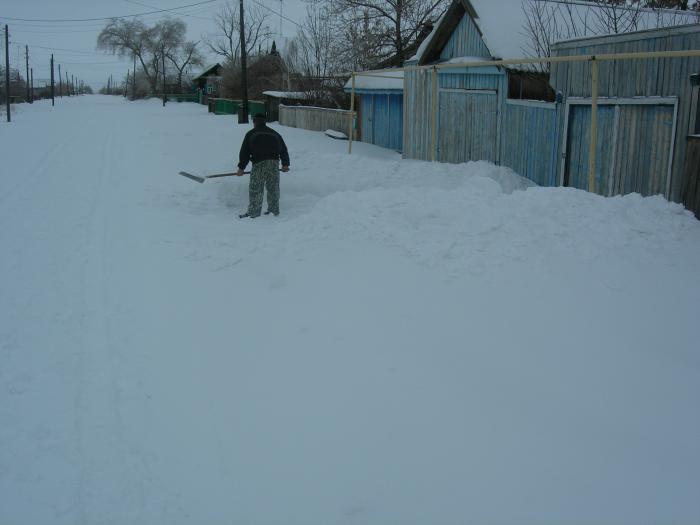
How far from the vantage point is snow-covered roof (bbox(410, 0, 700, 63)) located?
616 inches

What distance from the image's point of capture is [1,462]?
4.35 metres

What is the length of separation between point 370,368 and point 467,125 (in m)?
11.4

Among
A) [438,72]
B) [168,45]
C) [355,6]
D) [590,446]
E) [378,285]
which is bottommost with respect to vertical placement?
[590,446]

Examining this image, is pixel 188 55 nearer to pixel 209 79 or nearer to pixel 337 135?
pixel 209 79

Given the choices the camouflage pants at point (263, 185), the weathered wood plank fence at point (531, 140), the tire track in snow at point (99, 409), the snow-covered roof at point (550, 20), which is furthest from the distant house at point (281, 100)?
the tire track in snow at point (99, 409)

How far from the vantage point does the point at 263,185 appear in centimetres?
1118

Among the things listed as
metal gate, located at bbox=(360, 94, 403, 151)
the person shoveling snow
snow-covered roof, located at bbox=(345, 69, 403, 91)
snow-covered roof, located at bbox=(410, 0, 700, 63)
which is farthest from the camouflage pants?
metal gate, located at bbox=(360, 94, 403, 151)

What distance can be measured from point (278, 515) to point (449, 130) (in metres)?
13.7

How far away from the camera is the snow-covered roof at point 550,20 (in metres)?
15.6

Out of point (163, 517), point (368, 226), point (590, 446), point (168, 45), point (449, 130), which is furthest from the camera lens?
point (168, 45)

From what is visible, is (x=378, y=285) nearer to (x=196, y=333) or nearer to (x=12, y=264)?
(x=196, y=333)

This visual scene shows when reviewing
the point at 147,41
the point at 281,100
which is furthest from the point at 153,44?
the point at 281,100

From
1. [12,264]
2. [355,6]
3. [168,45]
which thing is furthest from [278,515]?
[168,45]

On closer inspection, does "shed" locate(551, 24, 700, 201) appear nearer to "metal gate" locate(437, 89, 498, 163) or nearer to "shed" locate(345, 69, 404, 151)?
"metal gate" locate(437, 89, 498, 163)
